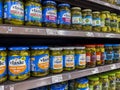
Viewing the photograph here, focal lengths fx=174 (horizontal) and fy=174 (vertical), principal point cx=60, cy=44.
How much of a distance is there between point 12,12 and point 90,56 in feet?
2.84

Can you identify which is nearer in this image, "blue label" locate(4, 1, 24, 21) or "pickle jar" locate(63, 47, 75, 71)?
"blue label" locate(4, 1, 24, 21)

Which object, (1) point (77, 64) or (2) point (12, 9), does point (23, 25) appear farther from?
(1) point (77, 64)

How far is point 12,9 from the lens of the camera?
102cm

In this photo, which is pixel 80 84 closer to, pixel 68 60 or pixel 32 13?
pixel 68 60

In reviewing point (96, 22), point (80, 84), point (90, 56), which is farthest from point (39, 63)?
point (96, 22)

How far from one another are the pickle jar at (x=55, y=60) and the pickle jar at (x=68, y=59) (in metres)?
0.09

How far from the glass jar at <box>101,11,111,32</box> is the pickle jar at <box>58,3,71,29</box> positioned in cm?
50

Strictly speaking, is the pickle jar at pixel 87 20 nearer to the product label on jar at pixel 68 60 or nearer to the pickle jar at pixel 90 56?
the pickle jar at pixel 90 56

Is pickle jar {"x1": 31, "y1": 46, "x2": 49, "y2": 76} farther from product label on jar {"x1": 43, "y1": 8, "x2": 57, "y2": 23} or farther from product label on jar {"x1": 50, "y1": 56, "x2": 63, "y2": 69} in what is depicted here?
product label on jar {"x1": 43, "y1": 8, "x2": 57, "y2": 23}

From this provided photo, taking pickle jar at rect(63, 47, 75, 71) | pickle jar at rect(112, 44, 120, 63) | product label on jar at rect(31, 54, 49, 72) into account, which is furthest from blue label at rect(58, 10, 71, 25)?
pickle jar at rect(112, 44, 120, 63)

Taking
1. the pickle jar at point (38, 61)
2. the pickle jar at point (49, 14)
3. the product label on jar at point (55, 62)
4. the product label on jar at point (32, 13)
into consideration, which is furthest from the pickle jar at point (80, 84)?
the product label on jar at point (32, 13)

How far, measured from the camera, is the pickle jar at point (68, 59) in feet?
4.52

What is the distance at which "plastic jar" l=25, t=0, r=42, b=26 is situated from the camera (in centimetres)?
111

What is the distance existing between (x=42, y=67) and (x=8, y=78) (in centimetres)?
23
